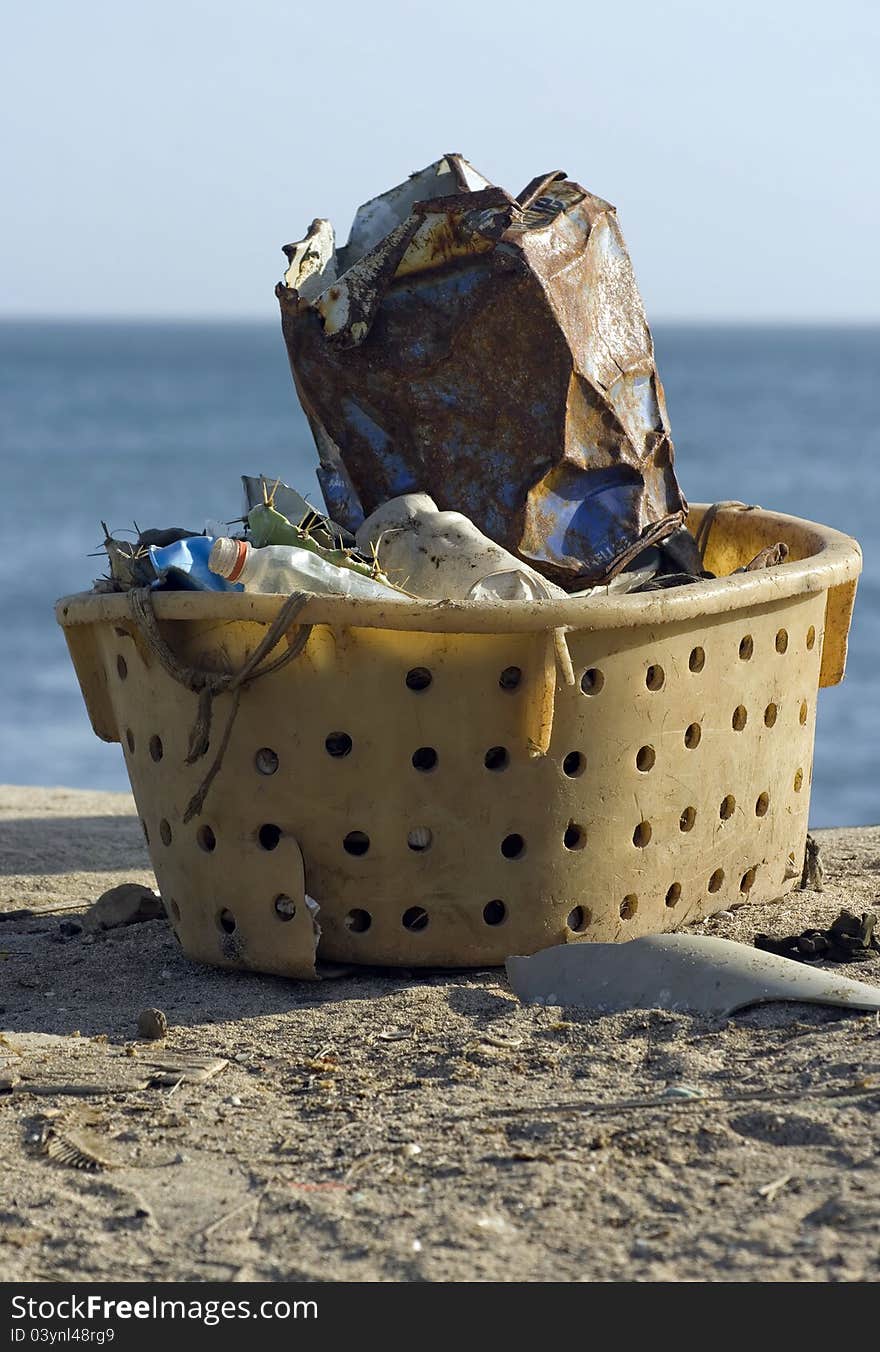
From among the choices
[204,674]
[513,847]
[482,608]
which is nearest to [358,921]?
[513,847]

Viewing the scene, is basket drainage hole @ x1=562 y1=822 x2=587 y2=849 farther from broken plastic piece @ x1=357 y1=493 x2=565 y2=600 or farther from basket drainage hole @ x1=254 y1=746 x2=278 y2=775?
basket drainage hole @ x1=254 y1=746 x2=278 y2=775

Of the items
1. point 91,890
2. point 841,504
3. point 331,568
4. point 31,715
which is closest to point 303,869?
point 331,568

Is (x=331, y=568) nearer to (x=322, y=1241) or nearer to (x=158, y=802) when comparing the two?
(x=158, y=802)

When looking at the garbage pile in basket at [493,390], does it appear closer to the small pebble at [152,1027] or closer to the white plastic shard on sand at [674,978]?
the white plastic shard on sand at [674,978]

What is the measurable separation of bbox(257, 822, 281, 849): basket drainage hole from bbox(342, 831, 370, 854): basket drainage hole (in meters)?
0.15

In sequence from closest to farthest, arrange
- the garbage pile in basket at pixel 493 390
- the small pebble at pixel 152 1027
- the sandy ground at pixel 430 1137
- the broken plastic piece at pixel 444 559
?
the sandy ground at pixel 430 1137 < the small pebble at pixel 152 1027 < the broken plastic piece at pixel 444 559 < the garbage pile in basket at pixel 493 390

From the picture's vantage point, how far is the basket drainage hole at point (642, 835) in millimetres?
3625

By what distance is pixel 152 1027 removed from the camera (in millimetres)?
3264

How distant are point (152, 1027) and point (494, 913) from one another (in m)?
0.76

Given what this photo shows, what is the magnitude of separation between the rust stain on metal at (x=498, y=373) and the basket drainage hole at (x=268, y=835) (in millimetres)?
998

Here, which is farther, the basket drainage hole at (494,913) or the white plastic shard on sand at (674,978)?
the basket drainage hole at (494,913)

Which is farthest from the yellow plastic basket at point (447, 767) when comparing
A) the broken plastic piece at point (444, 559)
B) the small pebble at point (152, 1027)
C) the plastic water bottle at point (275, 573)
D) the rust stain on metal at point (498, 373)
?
the rust stain on metal at point (498, 373)

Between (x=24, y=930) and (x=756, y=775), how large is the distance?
192cm

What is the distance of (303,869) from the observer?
3.49m
